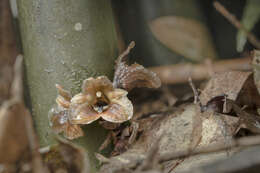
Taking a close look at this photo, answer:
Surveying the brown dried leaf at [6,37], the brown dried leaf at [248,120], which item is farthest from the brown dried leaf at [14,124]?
the brown dried leaf at [6,37]

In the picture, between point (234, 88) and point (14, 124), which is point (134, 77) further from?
point (14, 124)

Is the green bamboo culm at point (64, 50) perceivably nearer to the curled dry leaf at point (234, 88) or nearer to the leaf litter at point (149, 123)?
the leaf litter at point (149, 123)

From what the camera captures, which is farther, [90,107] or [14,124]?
[90,107]

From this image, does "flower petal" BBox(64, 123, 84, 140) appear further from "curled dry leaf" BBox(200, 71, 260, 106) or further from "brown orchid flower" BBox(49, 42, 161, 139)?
"curled dry leaf" BBox(200, 71, 260, 106)

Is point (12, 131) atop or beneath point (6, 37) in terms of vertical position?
beneath

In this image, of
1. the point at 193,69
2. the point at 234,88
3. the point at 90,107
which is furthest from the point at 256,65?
the point at 193,69

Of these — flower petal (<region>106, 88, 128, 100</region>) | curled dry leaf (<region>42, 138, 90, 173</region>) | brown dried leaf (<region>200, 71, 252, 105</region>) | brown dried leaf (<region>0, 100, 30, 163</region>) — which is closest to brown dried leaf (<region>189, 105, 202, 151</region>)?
brown dried leaf (<region>200, 71, 252, 105</region>)

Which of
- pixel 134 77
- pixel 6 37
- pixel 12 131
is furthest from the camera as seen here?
pixel 6 37
